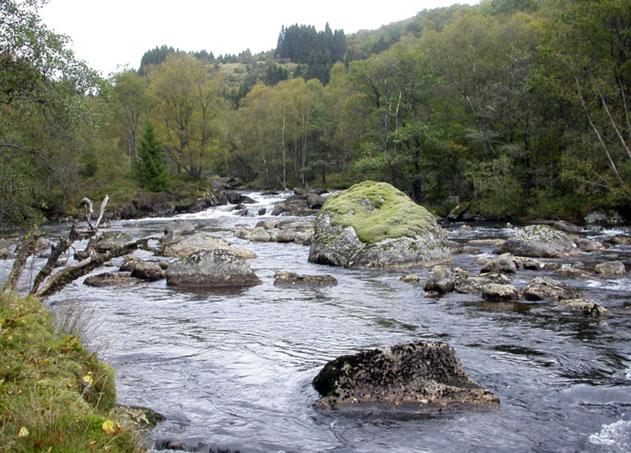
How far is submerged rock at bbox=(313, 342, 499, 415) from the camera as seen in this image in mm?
7723

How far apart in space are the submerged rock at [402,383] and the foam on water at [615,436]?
1358 millimetres

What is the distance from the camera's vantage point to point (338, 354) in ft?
33.7

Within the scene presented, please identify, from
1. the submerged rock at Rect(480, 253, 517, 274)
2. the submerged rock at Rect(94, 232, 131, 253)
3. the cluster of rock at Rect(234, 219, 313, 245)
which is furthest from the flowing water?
the cluster of rock at Rect(234, 219, 313, 245)

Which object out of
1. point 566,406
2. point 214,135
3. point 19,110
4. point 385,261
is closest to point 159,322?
point 19,110

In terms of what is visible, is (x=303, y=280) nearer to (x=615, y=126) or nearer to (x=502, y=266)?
(x=502, y=266)

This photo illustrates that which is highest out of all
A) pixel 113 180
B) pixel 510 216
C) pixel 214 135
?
pixel 214 135

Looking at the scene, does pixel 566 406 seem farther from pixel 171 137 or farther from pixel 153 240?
pixel 171 137

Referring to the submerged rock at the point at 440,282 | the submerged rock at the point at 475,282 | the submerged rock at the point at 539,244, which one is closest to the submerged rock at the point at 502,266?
the submerged rock at the point at 475,282

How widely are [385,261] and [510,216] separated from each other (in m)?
22.1

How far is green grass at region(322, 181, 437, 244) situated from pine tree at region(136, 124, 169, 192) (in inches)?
1386

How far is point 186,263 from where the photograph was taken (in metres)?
17.5

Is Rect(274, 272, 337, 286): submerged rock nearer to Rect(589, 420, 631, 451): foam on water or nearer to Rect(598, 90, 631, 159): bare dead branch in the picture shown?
Rect(589, 420, 631, 451): foam on water

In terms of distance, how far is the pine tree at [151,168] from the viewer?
55969 mm

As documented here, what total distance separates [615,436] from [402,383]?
8.86 feet
